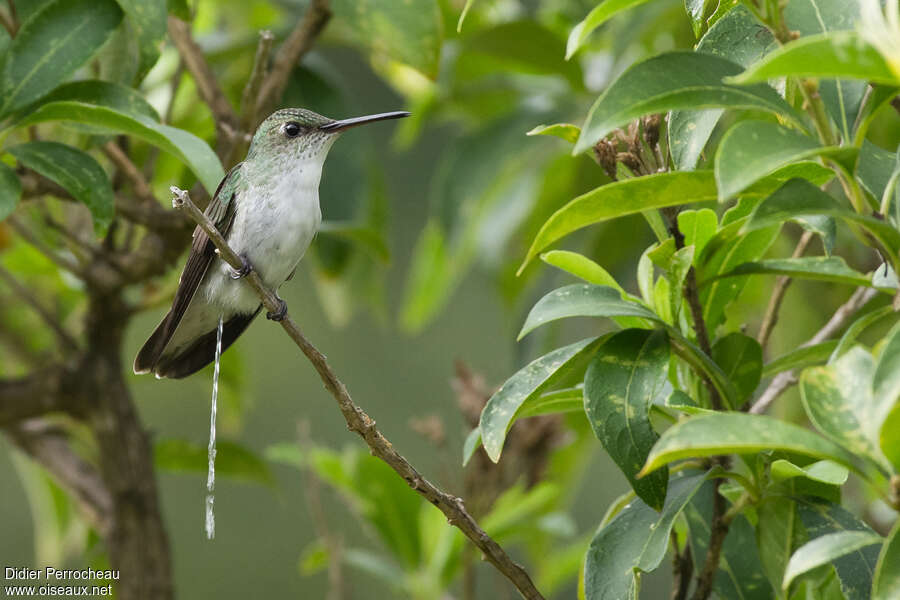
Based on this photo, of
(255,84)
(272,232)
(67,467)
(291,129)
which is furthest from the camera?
(67,467)

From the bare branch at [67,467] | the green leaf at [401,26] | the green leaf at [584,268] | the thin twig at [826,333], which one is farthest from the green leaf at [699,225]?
the bare branch at [67,467]

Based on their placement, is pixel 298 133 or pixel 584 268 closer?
pixel 584 268

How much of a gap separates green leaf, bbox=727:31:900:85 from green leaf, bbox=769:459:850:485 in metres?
0.72

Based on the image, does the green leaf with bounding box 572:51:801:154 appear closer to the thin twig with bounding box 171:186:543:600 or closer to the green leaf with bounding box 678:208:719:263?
the green leaf with bounding box 678:208:719:263

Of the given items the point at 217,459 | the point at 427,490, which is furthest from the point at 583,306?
the point at 217,459

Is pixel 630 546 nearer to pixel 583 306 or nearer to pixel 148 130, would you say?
pixel 583 306

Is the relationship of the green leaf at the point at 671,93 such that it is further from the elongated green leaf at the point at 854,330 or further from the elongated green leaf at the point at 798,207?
the elongated green leaf at the point at 854,330

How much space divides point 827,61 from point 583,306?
67cm

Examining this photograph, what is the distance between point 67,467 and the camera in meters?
3.59

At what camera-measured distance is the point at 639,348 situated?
1922 mm

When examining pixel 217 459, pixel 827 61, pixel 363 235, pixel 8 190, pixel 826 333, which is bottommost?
pixel 217 459

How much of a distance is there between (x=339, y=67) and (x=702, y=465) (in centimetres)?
624

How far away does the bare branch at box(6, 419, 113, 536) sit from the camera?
3426mm

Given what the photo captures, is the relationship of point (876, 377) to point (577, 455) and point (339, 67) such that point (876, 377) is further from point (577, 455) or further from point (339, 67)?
point (339, 67)
